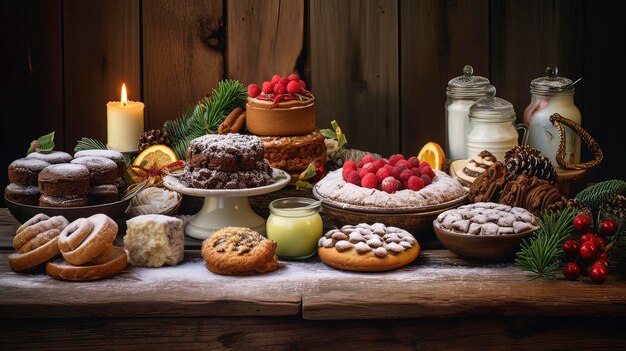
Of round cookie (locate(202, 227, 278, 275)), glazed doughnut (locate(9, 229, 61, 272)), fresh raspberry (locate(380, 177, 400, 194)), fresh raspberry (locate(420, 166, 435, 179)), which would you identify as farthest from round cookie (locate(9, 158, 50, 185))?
Result: fresh raspberry (locate(420, 166, 435, 179))

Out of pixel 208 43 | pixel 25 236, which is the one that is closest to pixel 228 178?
pixel 25 236

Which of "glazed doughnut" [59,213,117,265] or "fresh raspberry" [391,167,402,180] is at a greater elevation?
"fresh raspberry" [391,167,402,180]

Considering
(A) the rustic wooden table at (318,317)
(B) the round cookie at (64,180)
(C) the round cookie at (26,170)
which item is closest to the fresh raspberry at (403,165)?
(A) the rustic wooden table at (318,317)

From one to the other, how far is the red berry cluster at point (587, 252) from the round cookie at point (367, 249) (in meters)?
0.36

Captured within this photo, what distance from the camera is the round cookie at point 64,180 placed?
2.31 meters

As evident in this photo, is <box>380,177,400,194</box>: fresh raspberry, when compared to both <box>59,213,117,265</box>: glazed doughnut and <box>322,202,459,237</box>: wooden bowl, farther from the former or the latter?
<box>59,213,117,265</box>: glazed doughnut

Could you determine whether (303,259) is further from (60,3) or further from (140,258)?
(60,3)

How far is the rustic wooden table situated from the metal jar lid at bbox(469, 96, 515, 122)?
70cm

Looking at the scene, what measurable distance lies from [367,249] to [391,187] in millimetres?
259

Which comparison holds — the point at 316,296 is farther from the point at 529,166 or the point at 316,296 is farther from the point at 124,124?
the point at 124,124

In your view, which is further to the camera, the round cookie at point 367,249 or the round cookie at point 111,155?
the round cookie at point 111,155

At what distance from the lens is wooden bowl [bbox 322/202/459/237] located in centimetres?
232

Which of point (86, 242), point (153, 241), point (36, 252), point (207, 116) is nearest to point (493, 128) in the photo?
point (207, 116)

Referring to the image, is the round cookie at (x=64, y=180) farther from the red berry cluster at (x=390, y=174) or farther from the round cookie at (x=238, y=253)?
the red berry cluster at (x=390, y=174)
